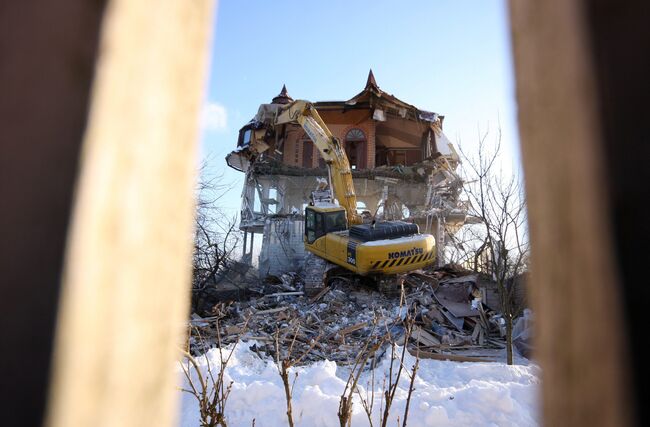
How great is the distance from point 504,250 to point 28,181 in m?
6.46

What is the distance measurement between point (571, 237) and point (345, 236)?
10.7 m

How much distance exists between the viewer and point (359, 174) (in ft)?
65.3

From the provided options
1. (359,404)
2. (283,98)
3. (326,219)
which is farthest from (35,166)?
(283,98)

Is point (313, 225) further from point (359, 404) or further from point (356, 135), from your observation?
point (356, 135)

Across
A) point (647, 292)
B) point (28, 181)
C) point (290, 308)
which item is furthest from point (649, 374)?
point (290, 308)

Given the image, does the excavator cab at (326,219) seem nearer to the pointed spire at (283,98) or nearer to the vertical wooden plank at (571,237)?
the vertical wooden plank at (571,237)

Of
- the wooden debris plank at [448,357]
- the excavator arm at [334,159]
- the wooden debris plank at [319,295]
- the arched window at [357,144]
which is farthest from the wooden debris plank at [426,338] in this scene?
the arched window at [357,144]

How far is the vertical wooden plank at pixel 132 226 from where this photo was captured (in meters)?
0.32

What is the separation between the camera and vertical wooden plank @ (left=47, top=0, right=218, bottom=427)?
321mm

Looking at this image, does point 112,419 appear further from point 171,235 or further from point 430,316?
point 430,316

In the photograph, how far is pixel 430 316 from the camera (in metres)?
8.91

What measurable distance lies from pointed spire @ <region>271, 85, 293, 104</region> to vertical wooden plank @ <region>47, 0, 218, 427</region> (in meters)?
25.2

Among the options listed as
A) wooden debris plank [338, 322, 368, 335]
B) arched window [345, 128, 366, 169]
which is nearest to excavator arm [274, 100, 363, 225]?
wooden debris plank [338, 322, 368, 335]

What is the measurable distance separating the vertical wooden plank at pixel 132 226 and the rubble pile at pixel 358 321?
5.53 metres
